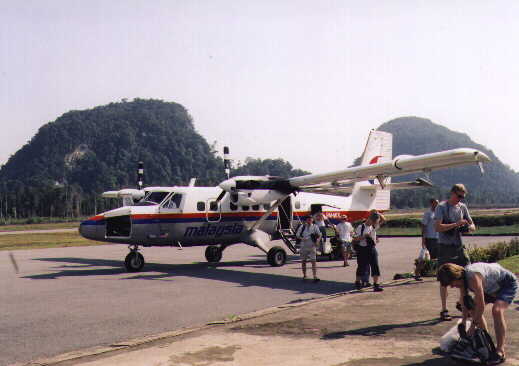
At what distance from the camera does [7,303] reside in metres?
12.1

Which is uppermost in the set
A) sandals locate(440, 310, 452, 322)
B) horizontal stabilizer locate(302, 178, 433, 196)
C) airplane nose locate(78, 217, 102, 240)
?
horizontal stabilizer locate(302, 178, 433, 196)

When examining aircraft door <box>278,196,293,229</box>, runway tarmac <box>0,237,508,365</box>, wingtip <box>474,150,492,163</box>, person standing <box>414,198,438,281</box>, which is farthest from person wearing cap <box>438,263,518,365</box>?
aircraft door <box>278,196,293,229</box>

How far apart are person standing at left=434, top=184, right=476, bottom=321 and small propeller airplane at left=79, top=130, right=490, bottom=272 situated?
5162 mm

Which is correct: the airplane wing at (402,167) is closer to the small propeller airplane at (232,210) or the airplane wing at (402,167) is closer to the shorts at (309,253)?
the small propeller airplane at (232,210)

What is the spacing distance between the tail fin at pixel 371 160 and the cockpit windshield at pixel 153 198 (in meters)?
9.03

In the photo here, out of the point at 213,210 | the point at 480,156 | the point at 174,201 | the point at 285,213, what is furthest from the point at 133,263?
the point at 480,156

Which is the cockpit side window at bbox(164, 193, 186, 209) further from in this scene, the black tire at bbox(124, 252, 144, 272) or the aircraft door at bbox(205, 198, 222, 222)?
the black tire at bbox(124, 252, 144, 272)

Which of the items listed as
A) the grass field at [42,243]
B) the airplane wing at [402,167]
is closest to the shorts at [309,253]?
the airplane wing at [402,167]

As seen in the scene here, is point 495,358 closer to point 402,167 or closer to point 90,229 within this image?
point 402,167

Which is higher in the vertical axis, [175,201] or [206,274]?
[175,201]

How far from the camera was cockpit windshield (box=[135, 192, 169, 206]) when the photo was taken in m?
18.7

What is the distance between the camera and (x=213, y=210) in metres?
19.6

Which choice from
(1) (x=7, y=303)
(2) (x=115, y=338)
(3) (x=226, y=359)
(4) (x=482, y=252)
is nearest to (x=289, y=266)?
(4) (x=482, y=252)

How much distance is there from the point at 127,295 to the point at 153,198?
6404mm
